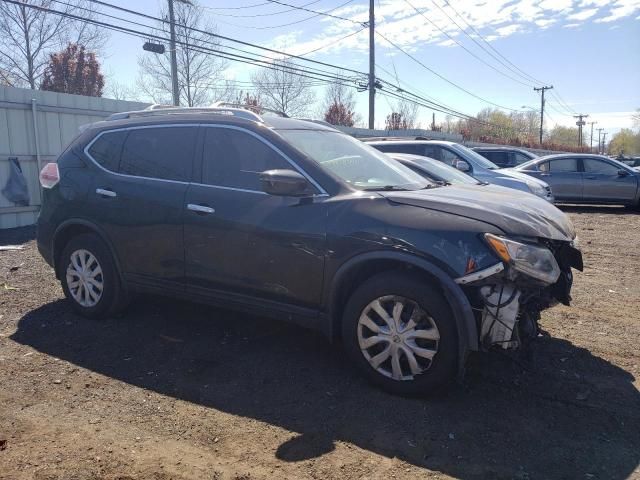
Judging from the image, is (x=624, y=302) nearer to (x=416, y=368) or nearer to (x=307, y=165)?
(x=416, y=368)

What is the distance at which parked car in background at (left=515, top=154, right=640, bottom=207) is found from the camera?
47.9 feet

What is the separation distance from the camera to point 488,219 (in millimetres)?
3516

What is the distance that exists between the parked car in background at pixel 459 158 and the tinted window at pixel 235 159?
6.54 meters

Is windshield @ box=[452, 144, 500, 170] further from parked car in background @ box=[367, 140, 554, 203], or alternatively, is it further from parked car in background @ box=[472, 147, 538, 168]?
parked car in background @ box=[472, 147, 538, 168]

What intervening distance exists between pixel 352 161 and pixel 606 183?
501 inches

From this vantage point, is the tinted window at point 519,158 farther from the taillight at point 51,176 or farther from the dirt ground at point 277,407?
the taillight at point 51,176

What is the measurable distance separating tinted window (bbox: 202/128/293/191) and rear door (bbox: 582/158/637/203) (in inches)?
518

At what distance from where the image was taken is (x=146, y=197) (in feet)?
15.4

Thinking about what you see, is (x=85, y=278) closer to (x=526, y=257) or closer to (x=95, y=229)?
(x=95, y=229)

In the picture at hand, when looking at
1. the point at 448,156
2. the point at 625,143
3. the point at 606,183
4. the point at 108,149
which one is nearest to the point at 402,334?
the point at 108,149

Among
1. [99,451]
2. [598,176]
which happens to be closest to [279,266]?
[99,451]

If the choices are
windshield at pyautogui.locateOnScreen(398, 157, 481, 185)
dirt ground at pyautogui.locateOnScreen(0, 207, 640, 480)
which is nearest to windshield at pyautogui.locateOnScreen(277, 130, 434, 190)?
dirt ground at pyautogui.locateOnScreen(0, 207, 640, 480)

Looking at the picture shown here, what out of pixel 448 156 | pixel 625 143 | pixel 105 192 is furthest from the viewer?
pixel 625 143

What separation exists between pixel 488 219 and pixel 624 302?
10.5 feet
